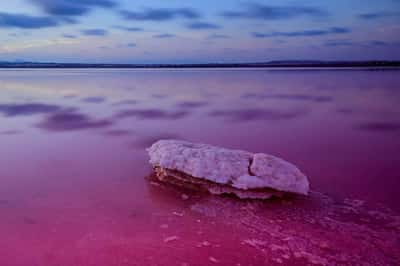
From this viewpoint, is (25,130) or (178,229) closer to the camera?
(178,229)

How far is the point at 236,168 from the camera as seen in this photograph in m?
5.26

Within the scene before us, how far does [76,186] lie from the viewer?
19.1 ft

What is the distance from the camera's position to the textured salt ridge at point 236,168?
507 centimetres

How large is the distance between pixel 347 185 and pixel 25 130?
10057mm

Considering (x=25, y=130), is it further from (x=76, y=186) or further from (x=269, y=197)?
(x=269, y=197)

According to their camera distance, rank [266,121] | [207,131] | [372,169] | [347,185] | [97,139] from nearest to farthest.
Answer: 1. [347,185]
2. [372,169]
3. [97,139]
4. [207,131]
5. [266,121]

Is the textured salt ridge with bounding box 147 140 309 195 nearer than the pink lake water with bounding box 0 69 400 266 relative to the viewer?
No

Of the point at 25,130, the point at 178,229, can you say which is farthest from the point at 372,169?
the point at 25,130

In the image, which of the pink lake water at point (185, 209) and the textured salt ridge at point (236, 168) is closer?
the pink lake water at point (185, 209)

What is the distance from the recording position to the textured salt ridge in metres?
5.07

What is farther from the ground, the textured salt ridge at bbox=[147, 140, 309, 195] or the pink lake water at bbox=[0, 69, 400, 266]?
the textured salt ridge at bbox=[147, 140, 309, 195]

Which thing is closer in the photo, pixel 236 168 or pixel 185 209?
pixel 185 209

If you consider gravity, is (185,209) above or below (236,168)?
below

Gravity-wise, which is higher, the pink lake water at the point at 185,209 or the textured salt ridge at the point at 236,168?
the textured salt ridge at the point at 236,168
